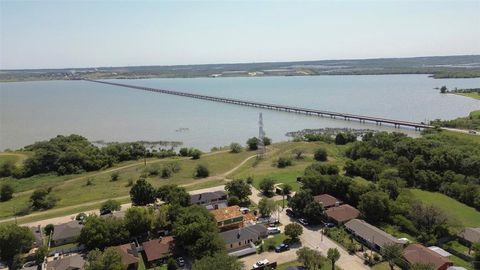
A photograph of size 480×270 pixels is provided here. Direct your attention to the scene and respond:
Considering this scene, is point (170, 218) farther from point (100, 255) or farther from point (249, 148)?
point (249, 148)

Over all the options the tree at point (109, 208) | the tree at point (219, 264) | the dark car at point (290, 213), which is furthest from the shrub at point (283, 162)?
the tree at point (219, 264)

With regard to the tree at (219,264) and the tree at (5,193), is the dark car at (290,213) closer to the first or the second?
the tree at (219,264)

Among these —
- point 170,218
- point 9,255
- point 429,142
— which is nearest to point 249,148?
point 429,142

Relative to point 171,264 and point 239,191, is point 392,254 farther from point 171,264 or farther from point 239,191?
point 239,191

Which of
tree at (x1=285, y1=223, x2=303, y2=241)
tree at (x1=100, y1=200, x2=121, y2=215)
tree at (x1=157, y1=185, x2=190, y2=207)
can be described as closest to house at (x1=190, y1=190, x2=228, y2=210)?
tree at (x1=157, y1=185, x2=190, y2=207)

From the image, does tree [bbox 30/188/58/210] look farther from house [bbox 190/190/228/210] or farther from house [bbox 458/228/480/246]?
house [bbox 458/228/480/246]
